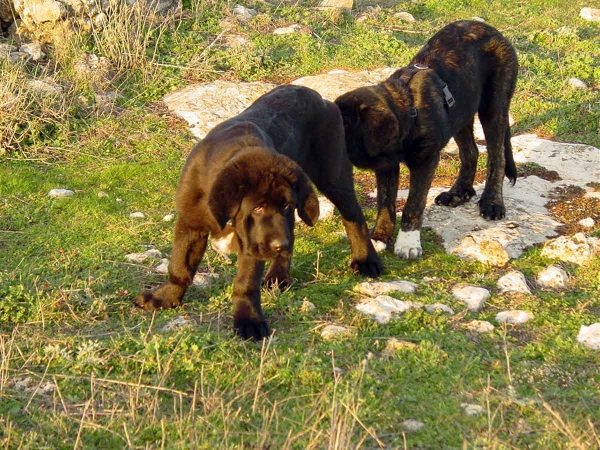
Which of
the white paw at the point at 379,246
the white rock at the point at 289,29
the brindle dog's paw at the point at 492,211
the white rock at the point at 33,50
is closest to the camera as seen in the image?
the white paw at the point at 379,246

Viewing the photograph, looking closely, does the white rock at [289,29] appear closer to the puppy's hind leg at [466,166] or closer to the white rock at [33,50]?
the white rock at [33,50]

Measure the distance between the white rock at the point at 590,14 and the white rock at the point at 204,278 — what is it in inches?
443

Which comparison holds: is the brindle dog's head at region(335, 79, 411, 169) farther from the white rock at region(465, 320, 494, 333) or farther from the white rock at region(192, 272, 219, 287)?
the white rock at region(465, 320, 494, 333)

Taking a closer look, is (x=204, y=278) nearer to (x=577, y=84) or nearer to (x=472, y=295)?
(x=472, y=295)

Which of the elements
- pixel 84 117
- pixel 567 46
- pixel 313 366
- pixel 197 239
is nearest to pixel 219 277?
pixel 197 239

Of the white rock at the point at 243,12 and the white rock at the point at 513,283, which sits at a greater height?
the white rock at the point at 513,283

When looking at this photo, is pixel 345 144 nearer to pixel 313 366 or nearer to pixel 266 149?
pixel 266 149

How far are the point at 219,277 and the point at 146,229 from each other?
117 centimetres

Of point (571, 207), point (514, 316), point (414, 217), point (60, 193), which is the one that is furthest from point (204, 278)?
point (571, 207)

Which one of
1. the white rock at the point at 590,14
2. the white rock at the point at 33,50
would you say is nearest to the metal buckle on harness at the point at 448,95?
the white rock at the point at 33,50

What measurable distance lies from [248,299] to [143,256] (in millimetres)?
1524

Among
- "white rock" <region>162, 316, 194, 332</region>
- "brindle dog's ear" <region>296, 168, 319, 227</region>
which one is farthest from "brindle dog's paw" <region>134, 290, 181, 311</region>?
"brindle dog's ear" <region>296, 168, 319, 227</region>

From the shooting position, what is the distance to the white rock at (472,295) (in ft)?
17.5

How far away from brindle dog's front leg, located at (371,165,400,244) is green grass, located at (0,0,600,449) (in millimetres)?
344
